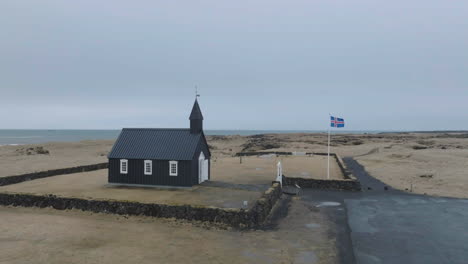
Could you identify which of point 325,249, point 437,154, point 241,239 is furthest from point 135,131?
point 437,154

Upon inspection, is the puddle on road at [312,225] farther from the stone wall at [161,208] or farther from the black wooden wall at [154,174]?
the black wooden wall at [154,174]

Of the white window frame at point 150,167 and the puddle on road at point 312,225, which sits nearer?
the puddle on road at point 312,225

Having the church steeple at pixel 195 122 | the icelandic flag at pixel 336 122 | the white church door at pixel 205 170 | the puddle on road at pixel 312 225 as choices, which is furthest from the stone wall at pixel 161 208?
the icelandic flag at pixel 336 122

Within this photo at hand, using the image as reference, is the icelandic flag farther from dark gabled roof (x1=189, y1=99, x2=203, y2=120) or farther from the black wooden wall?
the black wooden wall

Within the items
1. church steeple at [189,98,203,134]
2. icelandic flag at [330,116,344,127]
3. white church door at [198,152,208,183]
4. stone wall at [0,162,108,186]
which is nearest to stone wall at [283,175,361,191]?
icelandic flag at [330,116,344,127]

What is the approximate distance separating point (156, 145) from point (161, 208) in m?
10.3

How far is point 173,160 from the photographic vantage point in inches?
1091

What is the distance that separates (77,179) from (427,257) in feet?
95.4

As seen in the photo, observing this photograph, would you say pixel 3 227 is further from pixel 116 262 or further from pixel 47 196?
pixel 116 262

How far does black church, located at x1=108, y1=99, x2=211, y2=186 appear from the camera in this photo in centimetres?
2773

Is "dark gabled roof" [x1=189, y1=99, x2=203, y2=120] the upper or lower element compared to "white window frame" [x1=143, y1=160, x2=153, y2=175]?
upper

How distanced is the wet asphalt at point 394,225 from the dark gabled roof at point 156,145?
10699 millimetres

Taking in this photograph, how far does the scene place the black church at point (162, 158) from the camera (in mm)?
27734

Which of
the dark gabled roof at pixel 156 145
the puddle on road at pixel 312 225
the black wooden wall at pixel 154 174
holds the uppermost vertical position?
the dark gabled roof at pixel 156 145
